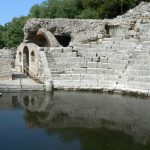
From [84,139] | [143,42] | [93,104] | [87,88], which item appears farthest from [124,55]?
[84,139]

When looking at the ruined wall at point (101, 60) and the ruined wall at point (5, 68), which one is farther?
the ruined wall at point (5, 68)

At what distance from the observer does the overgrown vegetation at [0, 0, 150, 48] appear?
1535 inches

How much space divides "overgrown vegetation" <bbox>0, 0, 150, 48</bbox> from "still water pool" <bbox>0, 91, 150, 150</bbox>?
20.4m

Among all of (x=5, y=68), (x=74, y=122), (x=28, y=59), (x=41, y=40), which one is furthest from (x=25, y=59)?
(x=74, y=122)

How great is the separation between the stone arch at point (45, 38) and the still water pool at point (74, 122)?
21.6 feet

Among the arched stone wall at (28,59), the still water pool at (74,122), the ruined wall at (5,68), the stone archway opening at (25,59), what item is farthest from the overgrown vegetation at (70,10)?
the still water pool at (74,122)

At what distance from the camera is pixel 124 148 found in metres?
11.7

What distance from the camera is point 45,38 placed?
27.5 meters

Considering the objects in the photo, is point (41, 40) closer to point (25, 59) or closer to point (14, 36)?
point (25, 59)

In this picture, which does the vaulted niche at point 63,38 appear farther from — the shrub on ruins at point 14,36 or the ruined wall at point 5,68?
the shrub on ruins at point 14,36

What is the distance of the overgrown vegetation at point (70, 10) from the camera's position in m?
39.0

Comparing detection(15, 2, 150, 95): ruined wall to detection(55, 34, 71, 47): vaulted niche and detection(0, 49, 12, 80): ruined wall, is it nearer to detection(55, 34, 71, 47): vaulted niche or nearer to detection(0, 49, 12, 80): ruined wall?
detection(55, 34, 71, 47): vaulted niche

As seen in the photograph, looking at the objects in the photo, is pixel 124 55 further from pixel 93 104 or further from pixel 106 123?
pixel 106 123

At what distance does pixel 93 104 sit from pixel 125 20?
37.1ft
